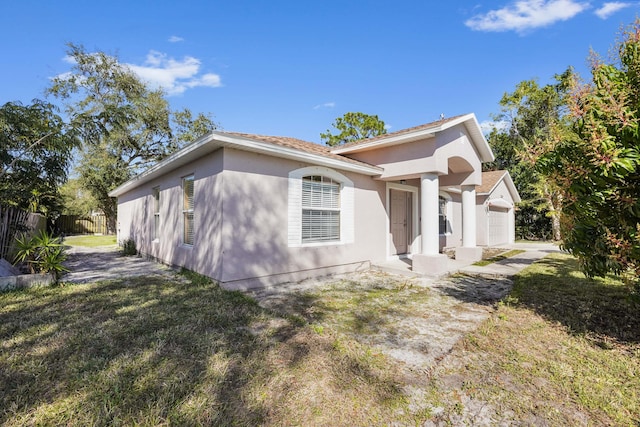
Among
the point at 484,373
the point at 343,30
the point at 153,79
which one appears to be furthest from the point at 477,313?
the point at 153,79

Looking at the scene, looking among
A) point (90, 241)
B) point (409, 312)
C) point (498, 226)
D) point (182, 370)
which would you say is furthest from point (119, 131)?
point (498, 226)

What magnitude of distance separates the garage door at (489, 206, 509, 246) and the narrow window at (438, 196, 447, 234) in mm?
5028

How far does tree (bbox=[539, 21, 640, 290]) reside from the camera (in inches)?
115

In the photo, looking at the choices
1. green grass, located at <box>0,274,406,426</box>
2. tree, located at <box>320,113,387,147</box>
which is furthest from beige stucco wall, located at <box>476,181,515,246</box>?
tree, located at <box>320,113,387,147</box>

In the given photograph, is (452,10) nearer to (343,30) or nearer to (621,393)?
(343,30)

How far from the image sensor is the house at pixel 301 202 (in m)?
6.01

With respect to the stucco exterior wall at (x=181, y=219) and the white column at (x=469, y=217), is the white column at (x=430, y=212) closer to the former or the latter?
the white column at (x=469, y=217)

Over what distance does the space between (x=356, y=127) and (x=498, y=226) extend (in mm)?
19395

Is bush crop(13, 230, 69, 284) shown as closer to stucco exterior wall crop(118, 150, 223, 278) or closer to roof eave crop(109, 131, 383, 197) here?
stucco exterior wall crop(118, 150, 223, 278)

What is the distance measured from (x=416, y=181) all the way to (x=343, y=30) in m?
5.94

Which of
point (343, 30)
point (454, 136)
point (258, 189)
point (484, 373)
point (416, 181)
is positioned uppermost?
point (343, 30)

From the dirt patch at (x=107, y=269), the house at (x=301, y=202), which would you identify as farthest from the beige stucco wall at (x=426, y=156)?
the dirt patch at (x=107, y=269)

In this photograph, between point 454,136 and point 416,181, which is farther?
point 416,181

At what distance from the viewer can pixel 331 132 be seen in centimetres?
3359
